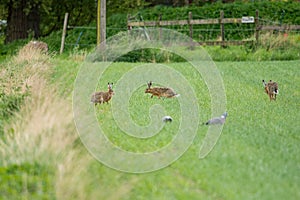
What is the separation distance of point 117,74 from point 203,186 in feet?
36.7

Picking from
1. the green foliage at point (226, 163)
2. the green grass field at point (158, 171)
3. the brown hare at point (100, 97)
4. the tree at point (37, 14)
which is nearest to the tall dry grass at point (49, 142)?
the green grass field at point (158, 171)

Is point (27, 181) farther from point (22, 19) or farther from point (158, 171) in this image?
point (22, 19)

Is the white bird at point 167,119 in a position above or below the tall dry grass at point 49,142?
below

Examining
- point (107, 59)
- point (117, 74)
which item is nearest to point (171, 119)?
point (117, 74)

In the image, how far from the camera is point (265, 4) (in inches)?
1254

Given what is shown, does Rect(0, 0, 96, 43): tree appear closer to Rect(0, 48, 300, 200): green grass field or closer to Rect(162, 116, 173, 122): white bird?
Rect(0, 48, 300, 200): green grass field

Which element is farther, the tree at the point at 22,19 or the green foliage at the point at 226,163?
the tree at the point at 22,19

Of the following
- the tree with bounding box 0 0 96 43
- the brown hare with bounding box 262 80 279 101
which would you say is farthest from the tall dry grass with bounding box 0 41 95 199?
A: the tree with bounding box 0 0 96 43

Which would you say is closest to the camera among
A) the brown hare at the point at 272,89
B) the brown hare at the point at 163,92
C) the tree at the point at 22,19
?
the brown hare at the point at 163,92

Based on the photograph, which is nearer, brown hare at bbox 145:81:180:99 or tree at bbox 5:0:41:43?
brown hare at bbox 145:81:180:99

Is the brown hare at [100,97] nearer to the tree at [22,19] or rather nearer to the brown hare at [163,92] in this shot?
the brown hare at [163,92]

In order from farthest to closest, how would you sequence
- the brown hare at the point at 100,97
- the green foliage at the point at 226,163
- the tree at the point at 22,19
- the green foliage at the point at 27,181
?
the tree at the point at 22,19
the brown hare at the point at 100,97
the green foliage at the point at 226,163
the green foliage at the point at 27,181

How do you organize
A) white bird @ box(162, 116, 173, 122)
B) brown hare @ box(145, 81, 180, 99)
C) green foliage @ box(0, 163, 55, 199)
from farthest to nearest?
brown hare @ box(145, 81, 180, 99) → white bird @ box(162, 116, 173, 122) → green foliage @ box(0, 163, 55, 199)

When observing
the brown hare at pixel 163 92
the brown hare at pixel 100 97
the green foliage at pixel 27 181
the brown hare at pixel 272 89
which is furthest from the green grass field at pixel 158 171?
the brown hare at pixel 272 89
